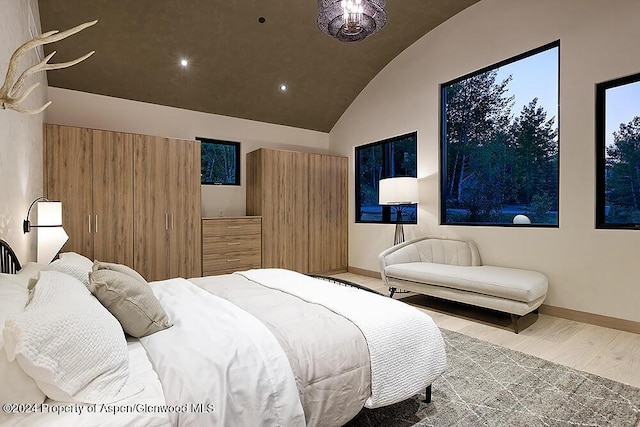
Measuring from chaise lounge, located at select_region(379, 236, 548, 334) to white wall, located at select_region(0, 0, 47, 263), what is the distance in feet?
11.1

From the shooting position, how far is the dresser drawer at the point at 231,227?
4645mm

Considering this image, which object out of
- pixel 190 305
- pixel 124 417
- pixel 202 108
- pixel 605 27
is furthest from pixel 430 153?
pixel 124 417

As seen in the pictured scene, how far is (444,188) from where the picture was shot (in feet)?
14.9

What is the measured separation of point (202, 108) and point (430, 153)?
11.2 ft

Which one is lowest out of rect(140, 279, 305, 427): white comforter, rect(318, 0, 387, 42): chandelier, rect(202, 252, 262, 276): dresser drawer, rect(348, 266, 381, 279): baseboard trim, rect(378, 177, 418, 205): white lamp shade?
rect(348, 266, 381, 279): baseboard trim

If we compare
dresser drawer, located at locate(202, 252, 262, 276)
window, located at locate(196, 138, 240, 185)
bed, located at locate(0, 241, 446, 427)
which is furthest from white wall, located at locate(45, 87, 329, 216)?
bed, located at locate(0, 241, 446, 427)

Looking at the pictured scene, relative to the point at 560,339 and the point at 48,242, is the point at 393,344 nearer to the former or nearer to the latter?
the point at 560,339

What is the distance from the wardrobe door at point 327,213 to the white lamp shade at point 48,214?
3517 mm

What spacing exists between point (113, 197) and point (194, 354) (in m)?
3.44

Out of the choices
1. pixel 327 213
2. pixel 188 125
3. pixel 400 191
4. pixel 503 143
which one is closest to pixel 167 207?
pixel 188 125

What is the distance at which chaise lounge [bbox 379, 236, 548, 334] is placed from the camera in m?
3.02

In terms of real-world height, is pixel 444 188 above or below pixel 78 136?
below

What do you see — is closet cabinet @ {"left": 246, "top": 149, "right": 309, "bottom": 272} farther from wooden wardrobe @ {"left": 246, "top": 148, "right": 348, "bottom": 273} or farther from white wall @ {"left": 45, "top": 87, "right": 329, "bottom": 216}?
white wall @ {"left": 45, "top": 87, "right": 329, "bottom": 216}

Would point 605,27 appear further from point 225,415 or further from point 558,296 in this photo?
point 225,415
